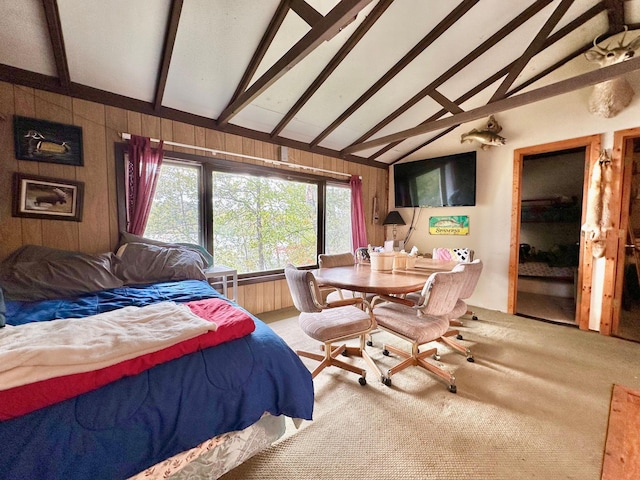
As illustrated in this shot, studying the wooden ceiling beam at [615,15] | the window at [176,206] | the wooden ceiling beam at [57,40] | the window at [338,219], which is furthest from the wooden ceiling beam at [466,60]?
the wooden ceiling beam at [57,40]

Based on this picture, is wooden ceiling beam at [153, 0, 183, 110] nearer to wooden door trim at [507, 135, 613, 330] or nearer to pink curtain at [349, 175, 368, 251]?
pink curtain at [349, 175, 368, 251]

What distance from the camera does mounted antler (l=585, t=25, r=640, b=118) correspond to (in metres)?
2.48

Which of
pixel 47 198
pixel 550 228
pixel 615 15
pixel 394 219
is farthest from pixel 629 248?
pixel 47 198

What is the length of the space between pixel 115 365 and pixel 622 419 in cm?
281

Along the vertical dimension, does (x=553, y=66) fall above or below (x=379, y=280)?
above

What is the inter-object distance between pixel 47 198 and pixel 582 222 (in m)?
5.54

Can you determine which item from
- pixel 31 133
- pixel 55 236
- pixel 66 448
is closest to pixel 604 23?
pixel 66 448

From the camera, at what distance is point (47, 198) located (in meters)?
2.14

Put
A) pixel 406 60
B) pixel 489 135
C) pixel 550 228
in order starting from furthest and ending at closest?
pixel 550 228 < pixel 489 135 < pixel 406 60

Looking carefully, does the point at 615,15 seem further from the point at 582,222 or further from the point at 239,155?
the point at 239,155

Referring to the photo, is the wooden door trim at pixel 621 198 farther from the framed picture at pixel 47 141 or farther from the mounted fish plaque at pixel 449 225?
the framed picture at pixel 47 141

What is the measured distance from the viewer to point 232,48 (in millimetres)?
2143

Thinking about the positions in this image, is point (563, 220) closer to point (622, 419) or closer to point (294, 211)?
point (622, 419)

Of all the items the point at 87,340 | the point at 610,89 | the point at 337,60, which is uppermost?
the point at 337,60
